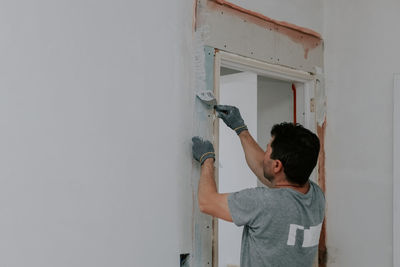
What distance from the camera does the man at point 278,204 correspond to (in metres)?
1.72

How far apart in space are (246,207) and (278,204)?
5.1 inches

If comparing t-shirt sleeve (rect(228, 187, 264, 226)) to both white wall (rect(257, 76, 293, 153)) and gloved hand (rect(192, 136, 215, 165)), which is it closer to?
gloved hand (rect(192, 136, 215, 165))

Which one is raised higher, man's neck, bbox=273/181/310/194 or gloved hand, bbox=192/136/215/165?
gloved hand, bbox=192/136/215/165

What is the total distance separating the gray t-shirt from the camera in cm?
171

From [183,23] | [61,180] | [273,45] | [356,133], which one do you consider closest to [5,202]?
[61,180]

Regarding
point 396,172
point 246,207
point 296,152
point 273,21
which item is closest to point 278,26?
point 273,21

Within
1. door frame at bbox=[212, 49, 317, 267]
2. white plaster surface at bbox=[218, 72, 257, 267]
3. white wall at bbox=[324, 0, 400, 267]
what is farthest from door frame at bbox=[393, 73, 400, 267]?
white plaster surface at bbox=[218, 72, 257, 267]

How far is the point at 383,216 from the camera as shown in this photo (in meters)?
2.42

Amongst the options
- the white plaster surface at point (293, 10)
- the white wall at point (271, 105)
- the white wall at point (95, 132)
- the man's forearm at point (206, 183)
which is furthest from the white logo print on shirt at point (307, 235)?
the white plaster surface at point (293, 10)

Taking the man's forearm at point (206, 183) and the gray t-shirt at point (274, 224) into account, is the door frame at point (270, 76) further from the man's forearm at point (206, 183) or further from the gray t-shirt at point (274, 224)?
the gray t-shirt at point (274, 224)

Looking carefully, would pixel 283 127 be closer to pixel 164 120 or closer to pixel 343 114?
pixel 164 120

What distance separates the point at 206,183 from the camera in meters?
1.84

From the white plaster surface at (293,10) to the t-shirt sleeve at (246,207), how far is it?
3.21 feet

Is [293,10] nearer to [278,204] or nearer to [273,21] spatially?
[273,21]
